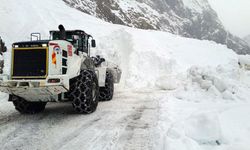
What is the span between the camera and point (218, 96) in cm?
970

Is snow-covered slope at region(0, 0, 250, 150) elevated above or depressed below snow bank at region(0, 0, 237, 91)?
below

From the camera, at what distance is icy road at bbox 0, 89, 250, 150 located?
199 inches

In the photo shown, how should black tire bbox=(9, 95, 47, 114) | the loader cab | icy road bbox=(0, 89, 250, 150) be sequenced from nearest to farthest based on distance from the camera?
1. icy road bbox=(0, 89, 250, 150)
2. black tire bbox=(9, 95, 47, 114)
3. the loader cab

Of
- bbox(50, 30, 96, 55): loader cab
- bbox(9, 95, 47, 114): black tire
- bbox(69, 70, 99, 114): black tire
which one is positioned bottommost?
bbox(9, 95, 47, 114): black tire

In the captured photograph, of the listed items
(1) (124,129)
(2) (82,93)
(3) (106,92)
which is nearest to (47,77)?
(2) (82,93)

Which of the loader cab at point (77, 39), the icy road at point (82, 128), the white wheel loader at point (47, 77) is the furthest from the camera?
the loader cab at point (77, 39)

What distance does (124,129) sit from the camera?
6285 millimetres

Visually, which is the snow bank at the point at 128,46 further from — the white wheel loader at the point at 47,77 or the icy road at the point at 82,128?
the white wheel loader at the point at 47,77

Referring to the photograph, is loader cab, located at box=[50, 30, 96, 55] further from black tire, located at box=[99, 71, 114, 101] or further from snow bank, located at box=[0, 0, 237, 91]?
snow bank, located at box=[0, 0, 237, 91]

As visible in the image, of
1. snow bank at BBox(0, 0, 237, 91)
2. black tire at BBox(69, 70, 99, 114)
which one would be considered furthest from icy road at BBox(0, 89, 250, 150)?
snow bank at BBox(0, 0, 237, 91)

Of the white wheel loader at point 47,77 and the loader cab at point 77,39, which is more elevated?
the loader cab at point 77,39

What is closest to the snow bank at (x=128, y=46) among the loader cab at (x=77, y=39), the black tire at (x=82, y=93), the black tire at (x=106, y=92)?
the black tire at (x=106, y=92)

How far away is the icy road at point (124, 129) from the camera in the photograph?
5.05 metres

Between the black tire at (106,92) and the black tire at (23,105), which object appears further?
the black tire at (106,92)
